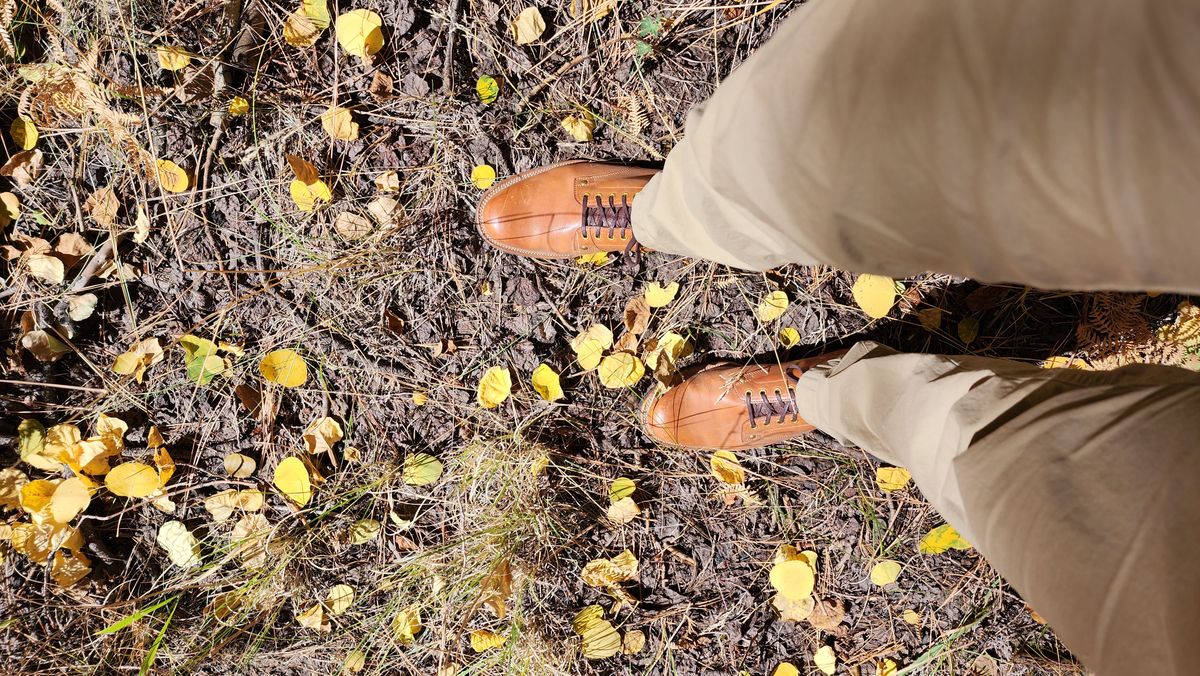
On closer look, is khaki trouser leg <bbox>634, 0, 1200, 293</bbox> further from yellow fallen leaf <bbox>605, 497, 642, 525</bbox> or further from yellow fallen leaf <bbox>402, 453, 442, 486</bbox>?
yellow fallen leaf <bbox>402, 453, 442, 486</bbox>

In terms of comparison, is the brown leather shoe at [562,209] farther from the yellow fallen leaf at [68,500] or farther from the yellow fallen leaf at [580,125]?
the yellow fallen leaf at [68,500]

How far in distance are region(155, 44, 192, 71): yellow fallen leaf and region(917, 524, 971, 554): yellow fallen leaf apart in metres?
2.40

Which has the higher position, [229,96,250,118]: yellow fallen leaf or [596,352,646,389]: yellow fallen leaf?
[229,96,250,118]: yellow fallen leaf

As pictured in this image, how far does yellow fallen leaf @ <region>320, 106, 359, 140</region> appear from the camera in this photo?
1749 mm

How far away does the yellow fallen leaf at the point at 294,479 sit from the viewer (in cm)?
177

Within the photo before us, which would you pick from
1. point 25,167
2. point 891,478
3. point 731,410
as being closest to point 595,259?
point 731,410

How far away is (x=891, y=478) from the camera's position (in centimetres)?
179

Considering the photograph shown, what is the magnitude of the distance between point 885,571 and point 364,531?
1473 millimetres

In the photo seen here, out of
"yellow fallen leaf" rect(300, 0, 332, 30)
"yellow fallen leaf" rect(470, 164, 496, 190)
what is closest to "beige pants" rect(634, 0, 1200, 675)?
"yellow fallen leaf" rect(470, 164, 496, 190)

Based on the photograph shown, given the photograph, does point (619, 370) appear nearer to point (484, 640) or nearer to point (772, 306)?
point (772, 306)

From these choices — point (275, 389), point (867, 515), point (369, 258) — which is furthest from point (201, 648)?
point (867, 515)

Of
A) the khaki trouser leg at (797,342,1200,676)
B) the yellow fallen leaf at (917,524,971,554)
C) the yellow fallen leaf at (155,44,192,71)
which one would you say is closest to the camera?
the khaki trouser leg at (797,342,1200,676)

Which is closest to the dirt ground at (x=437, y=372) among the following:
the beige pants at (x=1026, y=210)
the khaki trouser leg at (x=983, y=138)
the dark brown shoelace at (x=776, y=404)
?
the dark brown shoelace at (x=776, y=404)

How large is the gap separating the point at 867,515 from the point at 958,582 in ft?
1.05
